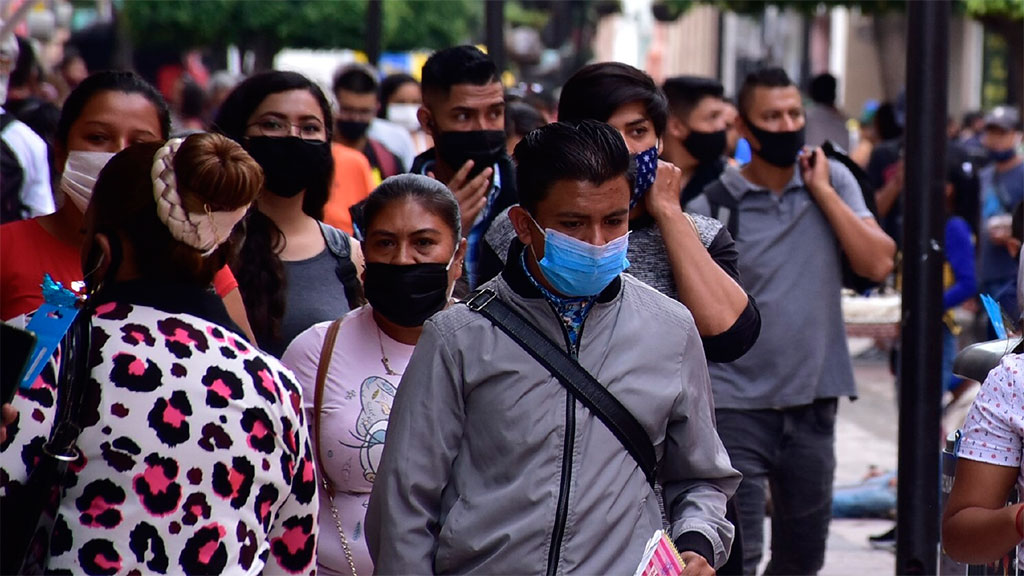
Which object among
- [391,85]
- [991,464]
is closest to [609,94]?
[991,464]

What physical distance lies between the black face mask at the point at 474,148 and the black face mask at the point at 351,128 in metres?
4.15

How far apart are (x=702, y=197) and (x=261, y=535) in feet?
10.4

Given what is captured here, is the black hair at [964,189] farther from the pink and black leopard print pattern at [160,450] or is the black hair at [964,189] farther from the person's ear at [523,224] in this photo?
the pink and black leopard print pattern at [160,450]

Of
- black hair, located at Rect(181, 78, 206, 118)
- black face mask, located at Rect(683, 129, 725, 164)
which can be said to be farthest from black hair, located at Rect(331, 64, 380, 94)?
black hair, located at Rect(181, 78, 206, 118)

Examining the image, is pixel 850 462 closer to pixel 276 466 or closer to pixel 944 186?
pixel 944 186

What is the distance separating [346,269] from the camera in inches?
195

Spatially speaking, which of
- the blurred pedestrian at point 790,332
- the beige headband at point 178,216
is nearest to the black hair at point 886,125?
the blurred pedestrian at point 790,332

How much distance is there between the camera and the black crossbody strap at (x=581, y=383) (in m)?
3.24

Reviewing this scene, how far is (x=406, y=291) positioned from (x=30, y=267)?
91 centimetres

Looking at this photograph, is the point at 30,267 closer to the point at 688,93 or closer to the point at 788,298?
the point at 788,298

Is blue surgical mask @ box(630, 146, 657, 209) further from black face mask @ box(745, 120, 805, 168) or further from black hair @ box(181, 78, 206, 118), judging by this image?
black hair @ box(181, 78, 206, 118)

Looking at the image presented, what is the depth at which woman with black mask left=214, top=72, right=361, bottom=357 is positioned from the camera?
4781 mm

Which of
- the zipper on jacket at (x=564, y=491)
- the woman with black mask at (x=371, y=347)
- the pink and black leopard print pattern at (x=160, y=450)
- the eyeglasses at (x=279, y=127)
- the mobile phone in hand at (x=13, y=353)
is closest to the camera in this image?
the mobile phone in hand at (x=13, y=353)

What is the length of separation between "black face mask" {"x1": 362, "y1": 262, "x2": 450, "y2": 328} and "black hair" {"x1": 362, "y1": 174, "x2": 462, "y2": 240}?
5.7 inches
